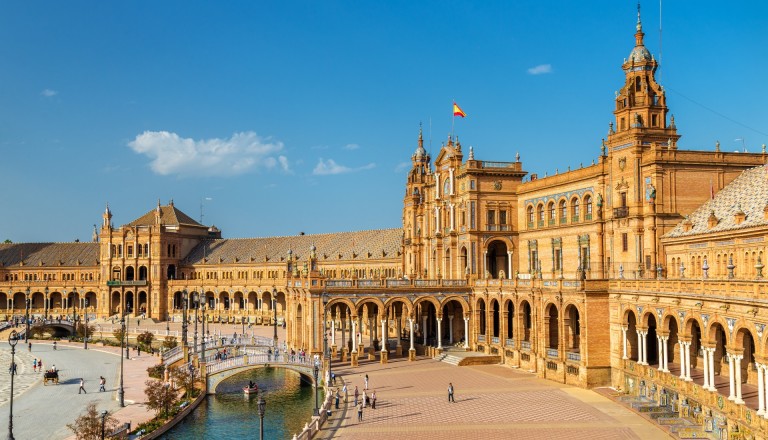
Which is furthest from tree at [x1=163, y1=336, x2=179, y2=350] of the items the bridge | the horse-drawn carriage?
the bridge

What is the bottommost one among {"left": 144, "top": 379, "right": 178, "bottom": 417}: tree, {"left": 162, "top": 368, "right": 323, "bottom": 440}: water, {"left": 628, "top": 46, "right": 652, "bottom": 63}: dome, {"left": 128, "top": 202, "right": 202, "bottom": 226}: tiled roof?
{"left": 162, "top": 368, "right": 323, "bottom": 440}: water

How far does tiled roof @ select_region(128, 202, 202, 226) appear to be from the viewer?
13200 centimetres

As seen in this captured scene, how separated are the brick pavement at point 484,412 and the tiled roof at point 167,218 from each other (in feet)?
262

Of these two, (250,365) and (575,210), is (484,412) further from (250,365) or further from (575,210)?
(575,210)

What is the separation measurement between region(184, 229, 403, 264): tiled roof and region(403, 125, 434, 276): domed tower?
14.4 metres

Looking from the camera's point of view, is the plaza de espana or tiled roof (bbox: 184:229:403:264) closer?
the plaza de espana

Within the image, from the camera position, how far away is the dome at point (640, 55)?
61094mm

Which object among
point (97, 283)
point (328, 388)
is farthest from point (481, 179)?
point (97, 283)

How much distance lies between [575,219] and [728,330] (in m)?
30.4

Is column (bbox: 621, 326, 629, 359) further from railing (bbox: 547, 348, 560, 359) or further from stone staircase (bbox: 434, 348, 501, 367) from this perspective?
stone staircase (bbox: 434, 348, 501, 367)

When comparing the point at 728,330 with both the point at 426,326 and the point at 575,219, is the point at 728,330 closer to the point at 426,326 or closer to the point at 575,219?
the point at 575,219

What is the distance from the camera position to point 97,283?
133 meters

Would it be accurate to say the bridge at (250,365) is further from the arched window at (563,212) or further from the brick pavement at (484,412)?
the arched window at (563,212)

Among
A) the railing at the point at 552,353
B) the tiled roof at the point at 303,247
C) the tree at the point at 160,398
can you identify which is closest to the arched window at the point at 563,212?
the railing at the point at 552,353
